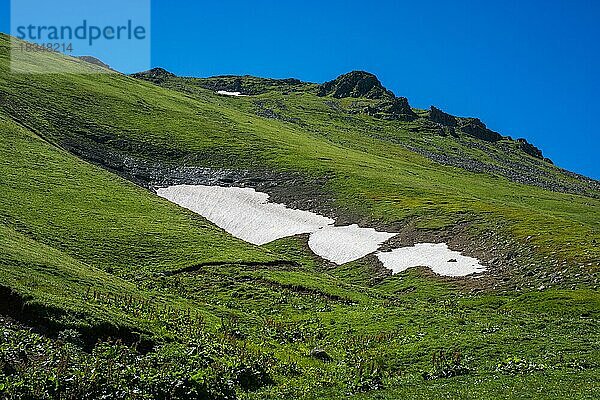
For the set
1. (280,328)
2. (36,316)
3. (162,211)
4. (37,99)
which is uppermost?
(37,99)

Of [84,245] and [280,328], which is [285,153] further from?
[280,328]

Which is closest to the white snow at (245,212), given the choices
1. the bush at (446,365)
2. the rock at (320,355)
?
the rock at (320,355)

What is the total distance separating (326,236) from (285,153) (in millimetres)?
51235

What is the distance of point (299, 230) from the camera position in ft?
245

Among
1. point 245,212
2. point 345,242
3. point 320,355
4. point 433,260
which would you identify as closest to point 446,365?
point 320,355

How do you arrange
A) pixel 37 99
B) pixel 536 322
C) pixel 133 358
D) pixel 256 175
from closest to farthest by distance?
pixel 133 358
pixel 536 322
pixel 256 175
pixel 37 99

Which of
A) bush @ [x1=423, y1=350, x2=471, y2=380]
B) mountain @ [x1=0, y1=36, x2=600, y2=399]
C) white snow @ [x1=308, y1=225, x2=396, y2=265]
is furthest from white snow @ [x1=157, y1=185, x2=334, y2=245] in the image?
bush @ [x1=423, y1=350, x2=471, y2=380]

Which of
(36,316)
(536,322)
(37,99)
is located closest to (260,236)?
(536,322)

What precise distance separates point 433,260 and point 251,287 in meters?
21.4

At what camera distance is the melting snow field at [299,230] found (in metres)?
59.4

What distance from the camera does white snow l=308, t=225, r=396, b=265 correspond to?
2547 inches

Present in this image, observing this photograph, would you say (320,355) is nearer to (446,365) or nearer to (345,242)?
(446,365)

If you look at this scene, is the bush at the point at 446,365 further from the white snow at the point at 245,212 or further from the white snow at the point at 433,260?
the white snow at the point at 245,212

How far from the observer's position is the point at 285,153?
4734 inches
